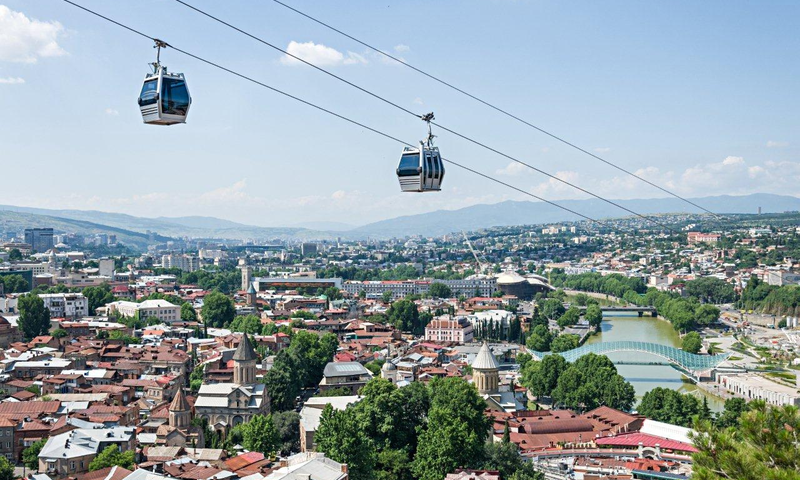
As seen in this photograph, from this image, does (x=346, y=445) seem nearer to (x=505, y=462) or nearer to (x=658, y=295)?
(x=505, y=462)

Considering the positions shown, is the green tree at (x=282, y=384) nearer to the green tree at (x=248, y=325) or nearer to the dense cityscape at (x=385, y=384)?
the dense cityscape at (x=385, y=384)

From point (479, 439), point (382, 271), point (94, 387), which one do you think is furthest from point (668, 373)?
point (382, 271)

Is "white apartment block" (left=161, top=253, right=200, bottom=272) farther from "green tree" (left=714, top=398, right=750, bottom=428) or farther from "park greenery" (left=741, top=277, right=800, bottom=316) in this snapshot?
"green tree" (left=714, top=398, right=750, bottom=428)

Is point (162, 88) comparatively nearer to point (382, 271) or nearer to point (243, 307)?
point (243, 307)

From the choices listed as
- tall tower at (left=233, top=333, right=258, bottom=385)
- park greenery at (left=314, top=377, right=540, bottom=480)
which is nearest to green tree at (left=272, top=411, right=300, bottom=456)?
park greenery at (left=314, top=377, right=540, bottom=480)

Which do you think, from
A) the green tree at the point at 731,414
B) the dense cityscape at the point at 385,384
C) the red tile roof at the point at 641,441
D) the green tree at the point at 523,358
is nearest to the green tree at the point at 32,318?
the dense cityscape at the point at 385,384

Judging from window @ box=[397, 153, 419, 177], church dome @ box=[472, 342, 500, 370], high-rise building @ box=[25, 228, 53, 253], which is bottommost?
church dome @ box=[472, 342, 500, 370]
